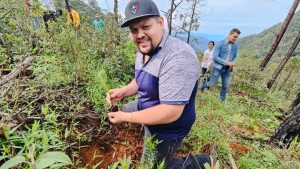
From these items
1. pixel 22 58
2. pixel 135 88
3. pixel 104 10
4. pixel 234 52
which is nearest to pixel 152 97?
pixel 135 88

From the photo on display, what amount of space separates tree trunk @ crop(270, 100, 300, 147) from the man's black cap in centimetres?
315

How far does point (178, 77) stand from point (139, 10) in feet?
1.91

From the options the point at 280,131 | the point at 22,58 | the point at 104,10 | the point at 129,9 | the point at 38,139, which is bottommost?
the point at 280,131

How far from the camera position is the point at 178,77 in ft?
6.87

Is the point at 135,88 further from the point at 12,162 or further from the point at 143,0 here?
the point at 12,162

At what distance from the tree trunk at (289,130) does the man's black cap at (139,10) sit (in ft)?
10.3

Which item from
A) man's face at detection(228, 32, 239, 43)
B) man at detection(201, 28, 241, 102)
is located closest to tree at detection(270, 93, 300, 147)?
man at detection(201, 28, 241, 102)

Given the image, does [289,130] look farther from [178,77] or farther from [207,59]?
[207,59]

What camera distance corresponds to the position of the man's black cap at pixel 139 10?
2117 mm

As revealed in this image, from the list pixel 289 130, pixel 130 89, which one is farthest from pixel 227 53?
pixel 130 89

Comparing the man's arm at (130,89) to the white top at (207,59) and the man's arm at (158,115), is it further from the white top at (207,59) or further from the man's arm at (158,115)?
the white top at (207,59)

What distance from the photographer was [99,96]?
11.3 ft

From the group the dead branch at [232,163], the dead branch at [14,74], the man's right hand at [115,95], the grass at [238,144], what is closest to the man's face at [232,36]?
the grass at [238,144]

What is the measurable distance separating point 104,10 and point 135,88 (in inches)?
96.7
